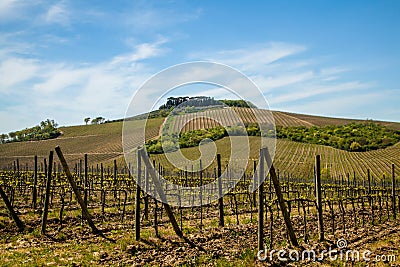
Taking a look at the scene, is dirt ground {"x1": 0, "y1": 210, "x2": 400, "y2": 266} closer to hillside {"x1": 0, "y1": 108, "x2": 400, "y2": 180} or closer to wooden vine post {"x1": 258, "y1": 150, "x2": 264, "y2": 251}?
wooden vine post {"x1": 258, "y1": 150, "x2": 264, "y2": 251}

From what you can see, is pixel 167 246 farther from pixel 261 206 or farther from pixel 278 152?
pixel 278 152

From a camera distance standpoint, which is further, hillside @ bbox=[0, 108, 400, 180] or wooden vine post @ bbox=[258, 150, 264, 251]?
hillside @ bbox=[0, 108, 400, 180]

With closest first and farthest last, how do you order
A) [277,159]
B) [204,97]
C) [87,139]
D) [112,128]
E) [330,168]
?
[204,97]
[330,168]
[277,159]
[87,139]
[112,128]


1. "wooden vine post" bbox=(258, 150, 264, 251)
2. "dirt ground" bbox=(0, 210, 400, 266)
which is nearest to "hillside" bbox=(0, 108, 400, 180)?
"dirt ground" bbox=(0, 210, 400, 266)

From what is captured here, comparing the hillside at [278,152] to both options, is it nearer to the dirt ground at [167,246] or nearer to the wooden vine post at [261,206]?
the dirt ground at [167,246]

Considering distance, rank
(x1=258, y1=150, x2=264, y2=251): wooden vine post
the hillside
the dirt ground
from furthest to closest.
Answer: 1. the hillside
2. (x1=258, y1=150, x2=264, y2=251): wooden vine post
3. the dirt ground

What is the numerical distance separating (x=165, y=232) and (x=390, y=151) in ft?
216

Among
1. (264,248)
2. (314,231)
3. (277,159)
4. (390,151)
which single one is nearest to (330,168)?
(277,159)

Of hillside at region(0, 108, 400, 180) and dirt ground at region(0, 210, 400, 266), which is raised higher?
hillside at region(0, 108, 400, 180)

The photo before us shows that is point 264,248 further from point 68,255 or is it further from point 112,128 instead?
point 112,128

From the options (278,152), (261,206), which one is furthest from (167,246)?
(278,152)

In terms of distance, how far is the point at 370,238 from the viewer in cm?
1130

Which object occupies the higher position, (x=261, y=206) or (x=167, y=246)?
(x=261, y=206)

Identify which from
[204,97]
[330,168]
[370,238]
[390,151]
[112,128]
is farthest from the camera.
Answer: [112,128]
